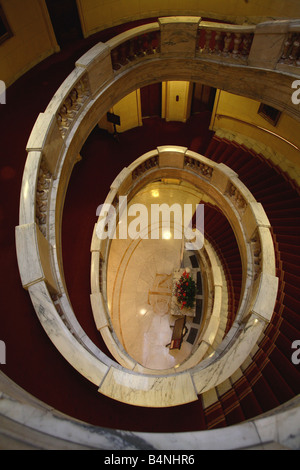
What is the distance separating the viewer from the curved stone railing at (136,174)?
4.03 meters

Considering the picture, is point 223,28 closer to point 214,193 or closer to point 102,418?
point 214,193

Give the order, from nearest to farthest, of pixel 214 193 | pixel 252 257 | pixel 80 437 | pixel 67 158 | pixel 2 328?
pixel 80 437 → pixel 2 328 → pixel 67 158 → pixel 252 257 → pixel 214 193

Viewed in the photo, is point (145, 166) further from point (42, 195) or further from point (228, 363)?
point (228, 363)

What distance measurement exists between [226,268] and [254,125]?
539cm

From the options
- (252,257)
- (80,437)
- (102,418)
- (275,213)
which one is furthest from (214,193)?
(80,437)

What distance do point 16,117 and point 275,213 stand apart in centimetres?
761

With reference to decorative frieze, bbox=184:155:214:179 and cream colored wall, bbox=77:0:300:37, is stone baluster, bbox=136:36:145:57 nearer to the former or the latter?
cream colored wall, bbox=77:0:300:37

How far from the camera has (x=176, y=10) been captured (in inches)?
342

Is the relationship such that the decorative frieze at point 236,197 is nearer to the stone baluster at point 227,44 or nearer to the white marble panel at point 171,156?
the white marble panel at point 171,156

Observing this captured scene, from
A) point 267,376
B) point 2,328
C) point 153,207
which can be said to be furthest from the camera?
point 153,207

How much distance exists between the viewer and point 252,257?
719 cm

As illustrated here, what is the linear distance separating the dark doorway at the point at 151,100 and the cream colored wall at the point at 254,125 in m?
2.52
